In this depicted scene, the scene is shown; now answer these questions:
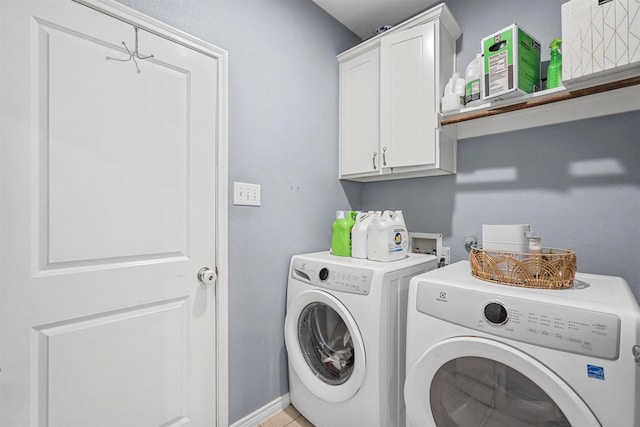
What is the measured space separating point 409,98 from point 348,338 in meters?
1.39

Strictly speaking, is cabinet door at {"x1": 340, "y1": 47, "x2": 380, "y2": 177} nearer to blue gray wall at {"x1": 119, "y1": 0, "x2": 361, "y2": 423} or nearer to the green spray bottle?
blue gray wall at {"x1": 119, "y1": 0, "x2": 361, "y2": 423}

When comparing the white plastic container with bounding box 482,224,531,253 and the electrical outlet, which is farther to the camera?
the electrical outlet

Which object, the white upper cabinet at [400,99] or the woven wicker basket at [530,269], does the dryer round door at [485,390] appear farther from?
the white upper cabinet at [400,99]

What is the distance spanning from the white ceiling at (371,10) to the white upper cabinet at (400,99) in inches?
10.9

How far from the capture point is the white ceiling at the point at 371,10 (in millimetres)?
1885

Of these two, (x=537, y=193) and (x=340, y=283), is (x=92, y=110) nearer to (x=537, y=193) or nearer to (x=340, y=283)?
(x=340, y=283)

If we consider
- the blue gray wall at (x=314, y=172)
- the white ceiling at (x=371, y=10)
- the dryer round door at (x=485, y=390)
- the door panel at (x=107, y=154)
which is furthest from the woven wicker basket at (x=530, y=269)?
the white ceiling at (x=371, y=10)

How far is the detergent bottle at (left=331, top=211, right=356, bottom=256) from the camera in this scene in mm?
1692

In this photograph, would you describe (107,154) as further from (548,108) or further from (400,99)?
(548,108)

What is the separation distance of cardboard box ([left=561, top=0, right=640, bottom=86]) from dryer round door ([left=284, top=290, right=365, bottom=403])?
1.36m

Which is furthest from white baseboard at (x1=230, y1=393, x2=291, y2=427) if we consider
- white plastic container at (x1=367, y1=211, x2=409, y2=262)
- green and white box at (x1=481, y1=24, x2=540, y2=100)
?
green and white box at (x1=481, y1=24, x2=540, y2=100)

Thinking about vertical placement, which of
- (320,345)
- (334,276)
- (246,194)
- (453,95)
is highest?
(453,95)

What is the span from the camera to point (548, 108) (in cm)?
143

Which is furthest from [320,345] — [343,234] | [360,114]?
[360,114]
